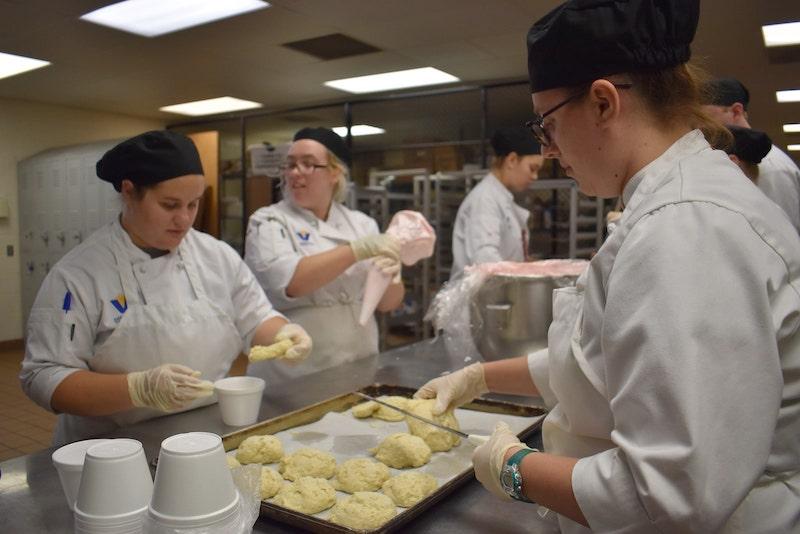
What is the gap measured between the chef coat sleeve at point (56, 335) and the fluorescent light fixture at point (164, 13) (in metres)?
2.77

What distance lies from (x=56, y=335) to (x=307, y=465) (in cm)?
81

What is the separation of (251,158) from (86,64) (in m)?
2.96

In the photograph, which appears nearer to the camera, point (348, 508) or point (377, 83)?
point (348, 508)

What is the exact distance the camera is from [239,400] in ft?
5.15

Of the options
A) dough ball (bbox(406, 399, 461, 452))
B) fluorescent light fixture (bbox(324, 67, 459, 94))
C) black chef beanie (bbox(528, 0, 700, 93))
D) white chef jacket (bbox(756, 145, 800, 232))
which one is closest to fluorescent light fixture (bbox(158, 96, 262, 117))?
fluorescent light fixture (bbox(324, 67, 459, 94))

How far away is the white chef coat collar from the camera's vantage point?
842 mm

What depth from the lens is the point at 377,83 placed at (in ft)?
19.5

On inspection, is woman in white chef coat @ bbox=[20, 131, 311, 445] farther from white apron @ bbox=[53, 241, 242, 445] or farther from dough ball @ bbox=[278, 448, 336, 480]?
dough ball @ bbox=[278, 448, 336, 480]

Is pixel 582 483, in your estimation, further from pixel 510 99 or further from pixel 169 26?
pixel 510 99

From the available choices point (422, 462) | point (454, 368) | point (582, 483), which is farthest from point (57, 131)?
point (582, 483)

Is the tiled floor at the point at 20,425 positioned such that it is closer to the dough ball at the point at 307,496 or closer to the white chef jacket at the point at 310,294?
the white chef jacket at the point at 310,294

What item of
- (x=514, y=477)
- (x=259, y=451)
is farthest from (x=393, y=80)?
(x=514, y=477)

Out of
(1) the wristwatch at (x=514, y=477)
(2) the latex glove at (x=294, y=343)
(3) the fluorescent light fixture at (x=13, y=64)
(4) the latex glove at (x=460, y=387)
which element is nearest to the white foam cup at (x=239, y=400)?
(2) the latex glove at (x=294, y=343)

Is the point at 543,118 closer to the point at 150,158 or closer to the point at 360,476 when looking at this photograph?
the point at 360,476
